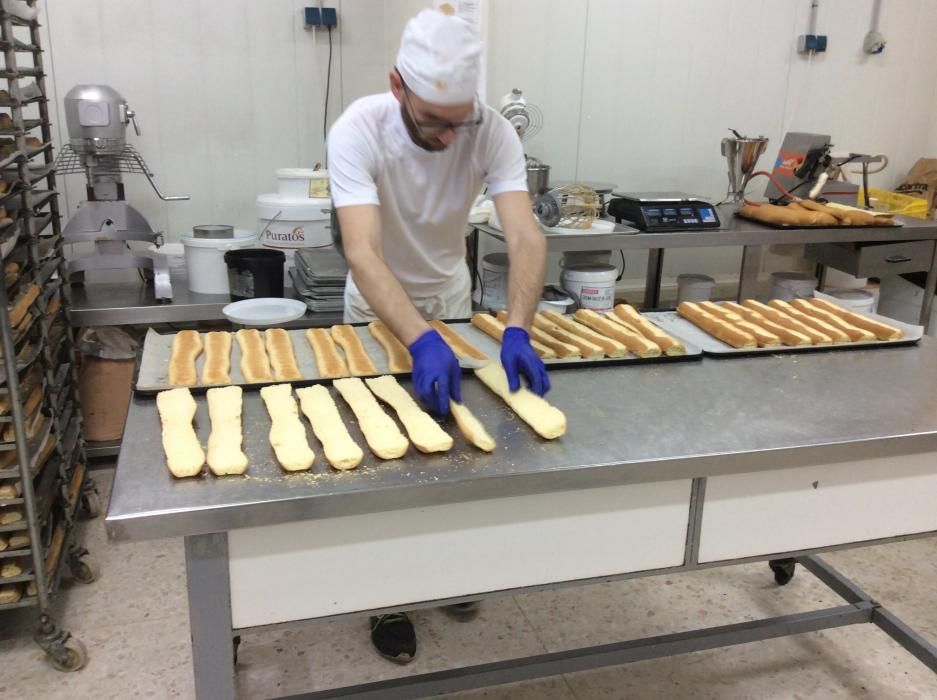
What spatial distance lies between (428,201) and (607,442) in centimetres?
98

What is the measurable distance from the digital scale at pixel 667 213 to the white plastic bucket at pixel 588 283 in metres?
0.25

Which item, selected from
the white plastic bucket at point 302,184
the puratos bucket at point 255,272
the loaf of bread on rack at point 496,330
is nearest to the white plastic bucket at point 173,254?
the puratos bucket at point 255,272

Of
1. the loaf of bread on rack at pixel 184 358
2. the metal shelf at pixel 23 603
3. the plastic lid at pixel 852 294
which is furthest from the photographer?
the plastic lid at pixel 852 294

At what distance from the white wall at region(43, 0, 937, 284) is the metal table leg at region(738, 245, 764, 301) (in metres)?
0.66

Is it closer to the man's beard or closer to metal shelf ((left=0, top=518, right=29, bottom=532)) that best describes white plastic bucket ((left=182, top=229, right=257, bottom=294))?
metal shelf ((left=0, top=518, right=29, bottom=532))

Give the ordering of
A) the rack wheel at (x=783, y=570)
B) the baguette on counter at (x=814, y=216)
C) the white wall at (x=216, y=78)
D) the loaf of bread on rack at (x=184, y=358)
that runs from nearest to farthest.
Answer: the loaf of bread on rack at (x=184, y=358)
the rack wheel at (x=783, y=570)
the white wall at (x=216, y=78)
the baguette on counter at (x=814, y=216)

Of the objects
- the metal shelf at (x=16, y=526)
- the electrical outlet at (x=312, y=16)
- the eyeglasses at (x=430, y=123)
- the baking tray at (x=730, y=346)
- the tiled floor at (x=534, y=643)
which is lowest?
the tiled floor at (x=534, y=643)

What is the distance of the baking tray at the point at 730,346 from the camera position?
179 centimetres

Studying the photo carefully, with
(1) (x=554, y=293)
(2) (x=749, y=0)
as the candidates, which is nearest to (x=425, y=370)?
(1) (x=554, y=293)

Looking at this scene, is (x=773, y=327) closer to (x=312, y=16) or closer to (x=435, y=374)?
(x=435, y=374)

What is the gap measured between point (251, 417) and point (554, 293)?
2.07 metres

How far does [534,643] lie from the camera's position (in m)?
2.23

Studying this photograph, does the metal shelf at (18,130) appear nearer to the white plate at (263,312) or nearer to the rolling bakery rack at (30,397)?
the rolling bakery rack at (30,397)

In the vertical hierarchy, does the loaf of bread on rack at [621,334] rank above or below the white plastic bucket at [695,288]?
above
